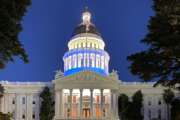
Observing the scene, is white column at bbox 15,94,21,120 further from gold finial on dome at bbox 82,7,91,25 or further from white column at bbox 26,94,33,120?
gold finial on dome at bbox 82,7,91,25

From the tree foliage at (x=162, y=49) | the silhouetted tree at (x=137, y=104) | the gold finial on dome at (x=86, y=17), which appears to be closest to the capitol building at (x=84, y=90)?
the gold finial on dome at (x=86, y=17)

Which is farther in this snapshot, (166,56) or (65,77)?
(65,77)

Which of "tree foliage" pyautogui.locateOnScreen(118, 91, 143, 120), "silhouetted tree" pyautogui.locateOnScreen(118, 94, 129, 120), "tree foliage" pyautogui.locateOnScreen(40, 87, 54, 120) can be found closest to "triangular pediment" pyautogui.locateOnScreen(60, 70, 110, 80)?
"tree foliage" pyautogui.locateOnScreen(40, 87, 54, 120)

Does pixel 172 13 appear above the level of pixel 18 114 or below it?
above

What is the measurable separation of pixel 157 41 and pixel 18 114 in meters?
86.3

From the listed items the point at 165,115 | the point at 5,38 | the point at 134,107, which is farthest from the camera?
the point at 165,115

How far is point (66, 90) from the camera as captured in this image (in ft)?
359

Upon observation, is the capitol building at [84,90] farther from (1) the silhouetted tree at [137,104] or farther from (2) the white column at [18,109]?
(1) the silhouetted tree at [137,104]

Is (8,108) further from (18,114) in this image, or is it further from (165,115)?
(165,115)

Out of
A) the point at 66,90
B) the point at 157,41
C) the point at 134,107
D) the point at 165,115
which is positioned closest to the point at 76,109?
the point at 66,90

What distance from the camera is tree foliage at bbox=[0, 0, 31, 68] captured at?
2852 centimetres

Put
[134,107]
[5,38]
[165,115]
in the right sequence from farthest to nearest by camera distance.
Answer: [165,115], [134,107], [5,38]

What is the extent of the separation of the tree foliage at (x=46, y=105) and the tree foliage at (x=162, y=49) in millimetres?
76312

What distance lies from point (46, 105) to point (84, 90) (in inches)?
367
